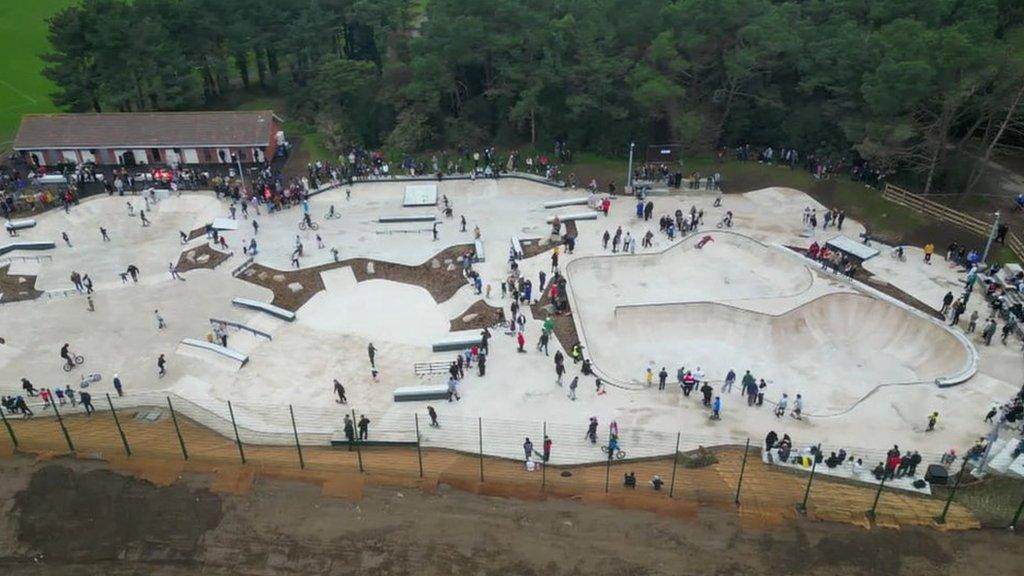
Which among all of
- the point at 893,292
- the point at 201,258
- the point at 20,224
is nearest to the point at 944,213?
the point at 893,292

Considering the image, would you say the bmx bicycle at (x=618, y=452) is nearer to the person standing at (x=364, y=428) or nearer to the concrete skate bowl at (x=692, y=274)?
the person standing at (x=364, y=428)

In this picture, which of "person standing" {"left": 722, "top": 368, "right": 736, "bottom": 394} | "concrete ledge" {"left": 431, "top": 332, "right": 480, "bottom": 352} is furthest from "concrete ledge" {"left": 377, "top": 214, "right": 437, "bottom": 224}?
"person standing" {"left": 722, "top": 368, "right": 736, "bottom": 394}

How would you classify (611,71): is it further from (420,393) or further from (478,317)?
(420,393)

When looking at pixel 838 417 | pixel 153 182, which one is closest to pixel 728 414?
pixel 838 417

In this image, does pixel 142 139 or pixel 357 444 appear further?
pixel 142 139

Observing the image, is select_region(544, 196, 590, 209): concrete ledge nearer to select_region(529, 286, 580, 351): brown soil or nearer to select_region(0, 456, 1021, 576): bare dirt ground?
select_region(529, 286, 580, 351): brown soil

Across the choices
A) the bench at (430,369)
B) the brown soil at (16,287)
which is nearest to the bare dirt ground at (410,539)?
the bench at (430,369)
